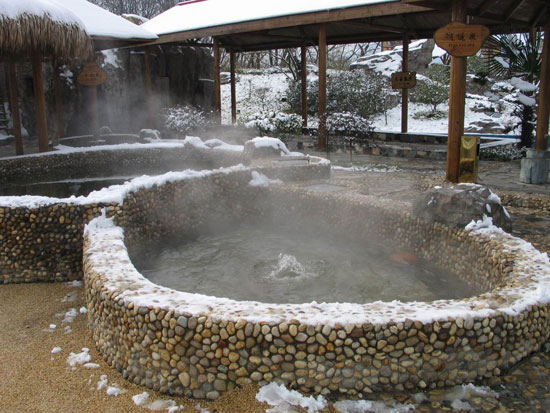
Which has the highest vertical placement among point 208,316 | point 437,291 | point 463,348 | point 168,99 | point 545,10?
point 545,10

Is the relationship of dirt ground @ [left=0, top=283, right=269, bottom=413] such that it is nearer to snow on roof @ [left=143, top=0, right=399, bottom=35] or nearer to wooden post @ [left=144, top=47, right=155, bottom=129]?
snow on roof @ [left=143, top=0, right=399, bottom=35]

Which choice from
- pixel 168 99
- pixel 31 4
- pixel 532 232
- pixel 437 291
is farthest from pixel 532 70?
pixel 168 99

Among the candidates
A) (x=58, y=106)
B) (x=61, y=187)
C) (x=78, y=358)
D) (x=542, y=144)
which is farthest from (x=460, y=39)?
(x=58, y=106)

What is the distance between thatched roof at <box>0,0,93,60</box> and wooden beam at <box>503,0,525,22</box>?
7.52m

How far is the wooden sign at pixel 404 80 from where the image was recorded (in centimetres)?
1258

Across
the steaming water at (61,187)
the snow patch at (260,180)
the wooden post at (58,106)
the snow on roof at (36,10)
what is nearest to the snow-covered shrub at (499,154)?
the snow patch at (260,180)

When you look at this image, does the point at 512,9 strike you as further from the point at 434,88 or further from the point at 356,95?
the point at 434,88

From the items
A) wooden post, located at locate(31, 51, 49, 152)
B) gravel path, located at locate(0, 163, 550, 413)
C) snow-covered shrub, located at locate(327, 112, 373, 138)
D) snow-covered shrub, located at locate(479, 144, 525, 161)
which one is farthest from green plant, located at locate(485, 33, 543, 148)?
wooden post, located at locate(31, 51, 49, 152)

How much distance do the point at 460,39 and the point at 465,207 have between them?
2.45 m

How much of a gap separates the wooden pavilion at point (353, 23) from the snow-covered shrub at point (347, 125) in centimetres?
25

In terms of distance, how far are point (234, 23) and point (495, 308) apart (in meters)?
10.1

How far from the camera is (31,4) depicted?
28.2 feet

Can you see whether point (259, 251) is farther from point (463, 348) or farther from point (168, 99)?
point (168, 99)

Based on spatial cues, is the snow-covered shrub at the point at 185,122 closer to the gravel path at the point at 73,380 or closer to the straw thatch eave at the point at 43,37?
the straw thatch eave at the point at 43,37
